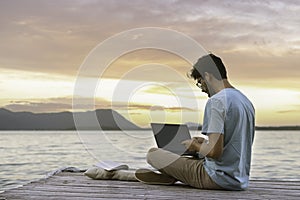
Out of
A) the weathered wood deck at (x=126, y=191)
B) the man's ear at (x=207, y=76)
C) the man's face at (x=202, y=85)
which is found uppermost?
the man's ear at (x=207, y=76)

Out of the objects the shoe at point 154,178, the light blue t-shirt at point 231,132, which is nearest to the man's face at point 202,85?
the light blue t-shirt at point 231,132

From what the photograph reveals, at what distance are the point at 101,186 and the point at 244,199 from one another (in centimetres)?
125

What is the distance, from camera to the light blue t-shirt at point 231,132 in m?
3.94

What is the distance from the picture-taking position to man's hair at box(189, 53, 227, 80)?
4059 mm

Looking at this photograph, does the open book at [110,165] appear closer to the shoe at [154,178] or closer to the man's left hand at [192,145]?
the shoe at [154,178]

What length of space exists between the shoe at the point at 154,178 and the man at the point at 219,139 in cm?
21

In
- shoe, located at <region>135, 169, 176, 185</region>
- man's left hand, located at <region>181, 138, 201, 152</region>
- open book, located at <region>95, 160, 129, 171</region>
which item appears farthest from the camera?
open book, located at <region>95, 160, 129, 171</region>

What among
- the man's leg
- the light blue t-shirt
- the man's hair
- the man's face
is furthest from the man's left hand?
the man's hair

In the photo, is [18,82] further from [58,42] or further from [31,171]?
[58,42]

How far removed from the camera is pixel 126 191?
4297mm

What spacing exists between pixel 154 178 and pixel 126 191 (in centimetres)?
41

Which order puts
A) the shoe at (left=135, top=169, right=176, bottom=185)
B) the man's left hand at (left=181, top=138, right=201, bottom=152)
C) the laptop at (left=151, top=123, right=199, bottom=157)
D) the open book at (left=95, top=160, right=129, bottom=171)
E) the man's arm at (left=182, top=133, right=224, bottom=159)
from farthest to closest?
the open book at (left=95, top=160, right=129, bottom=171) < the shoe at (left=135, top=169, right=176, bottom=185) < the laptop at (left=151, top=123, right=199, bottom=157) < the man's left hand at (left=181, top=138, right=201, bottom=152) < the man's arm at (left=182, top=133, right=224, bottom=159)

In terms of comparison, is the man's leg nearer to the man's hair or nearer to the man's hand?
the man's hand

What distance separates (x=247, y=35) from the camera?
11.1m
